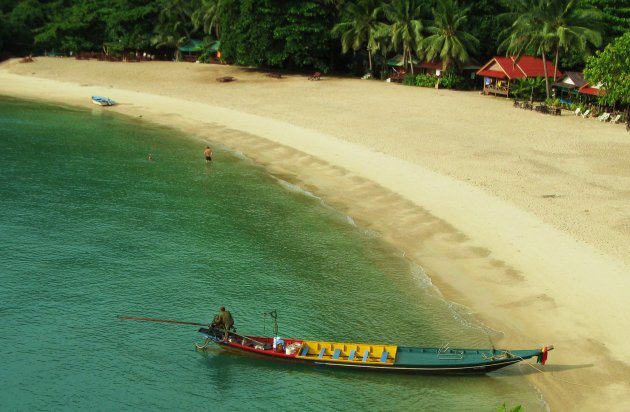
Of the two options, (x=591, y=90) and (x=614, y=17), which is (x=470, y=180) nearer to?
(x=591, y=90)

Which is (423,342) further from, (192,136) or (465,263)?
(192,136)

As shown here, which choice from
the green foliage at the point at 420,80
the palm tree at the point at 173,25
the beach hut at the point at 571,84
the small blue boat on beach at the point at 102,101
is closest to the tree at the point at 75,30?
the palm tree at the point at 173,25

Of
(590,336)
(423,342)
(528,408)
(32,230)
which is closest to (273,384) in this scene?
(423,342)

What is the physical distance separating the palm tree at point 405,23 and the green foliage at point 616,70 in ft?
73.4

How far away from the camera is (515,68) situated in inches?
2899

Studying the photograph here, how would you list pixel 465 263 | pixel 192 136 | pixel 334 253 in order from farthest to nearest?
pixel 192 136 < pixel 334 253 < pixel 465 263

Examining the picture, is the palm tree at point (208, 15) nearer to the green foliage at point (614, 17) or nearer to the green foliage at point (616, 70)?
the green foliage at point (614, 17)

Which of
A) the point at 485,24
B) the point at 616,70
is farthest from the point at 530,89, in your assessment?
the point at 485,24

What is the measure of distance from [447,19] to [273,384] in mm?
57728

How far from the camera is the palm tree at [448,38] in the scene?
7469 centimetres

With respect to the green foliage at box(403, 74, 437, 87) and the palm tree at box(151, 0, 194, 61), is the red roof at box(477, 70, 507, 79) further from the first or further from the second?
the palm tree at box(151, 0, 194, 61)

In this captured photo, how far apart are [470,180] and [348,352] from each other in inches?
847

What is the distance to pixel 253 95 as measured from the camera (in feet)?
245

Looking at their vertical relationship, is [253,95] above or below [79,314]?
above
